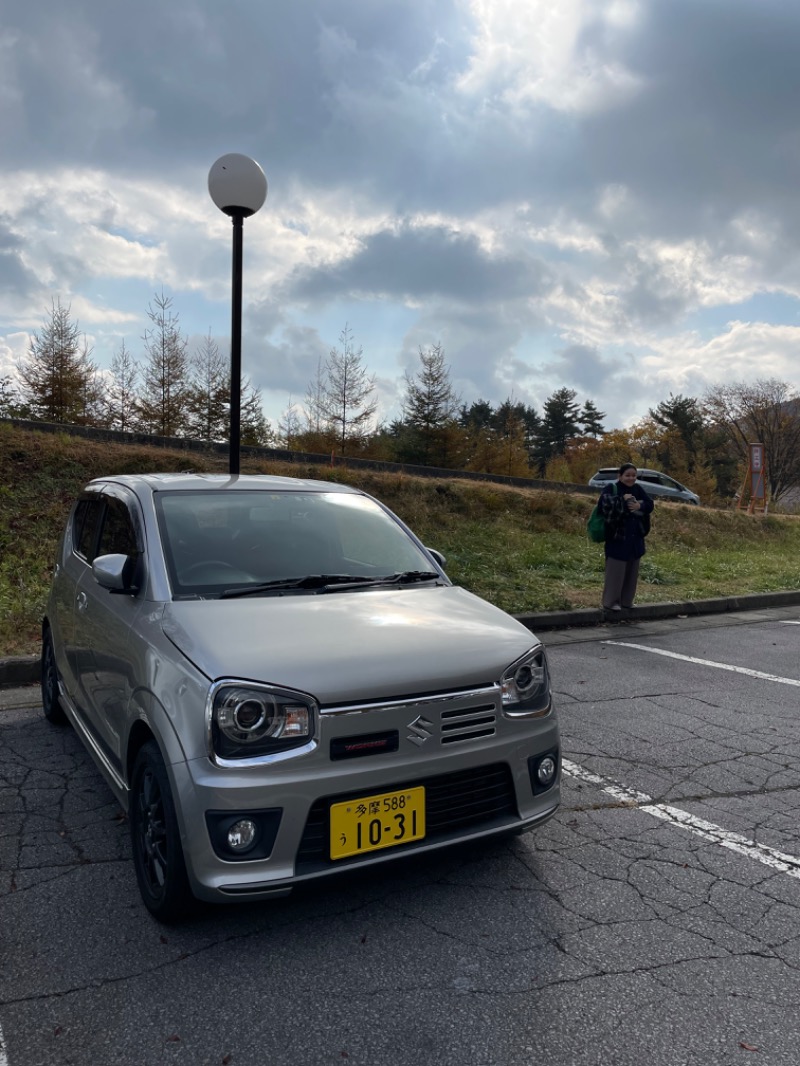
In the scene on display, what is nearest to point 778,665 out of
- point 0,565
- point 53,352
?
point 0,565

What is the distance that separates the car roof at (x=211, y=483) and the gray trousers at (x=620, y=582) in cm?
538

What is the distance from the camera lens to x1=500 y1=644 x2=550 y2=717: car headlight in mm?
2898

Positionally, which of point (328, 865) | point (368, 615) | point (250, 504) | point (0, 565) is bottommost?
point (0, 565)

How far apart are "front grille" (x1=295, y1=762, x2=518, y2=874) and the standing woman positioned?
247 inches

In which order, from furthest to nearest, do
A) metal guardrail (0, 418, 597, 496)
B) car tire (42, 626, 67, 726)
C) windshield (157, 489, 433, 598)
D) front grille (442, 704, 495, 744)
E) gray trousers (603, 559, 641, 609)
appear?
metal guardrail (0, 418, 597, 496)
gray trousers (603, 559, 641, 609)
car tire (42, 626, 67, 726)
windshield (157, 489, 433, 598)
front grille (442, 704, 495, 744)

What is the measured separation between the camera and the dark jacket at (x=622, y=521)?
28.7 feet

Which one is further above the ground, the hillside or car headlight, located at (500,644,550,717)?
car headlight, located at (500,644,550,717)

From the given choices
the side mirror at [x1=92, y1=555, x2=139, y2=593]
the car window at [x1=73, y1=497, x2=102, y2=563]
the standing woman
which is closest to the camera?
the side mirror at [x1=92, y1=555, x2=139, y2=593]

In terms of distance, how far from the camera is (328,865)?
2498 millimetres

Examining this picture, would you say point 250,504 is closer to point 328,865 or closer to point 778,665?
point 328,865

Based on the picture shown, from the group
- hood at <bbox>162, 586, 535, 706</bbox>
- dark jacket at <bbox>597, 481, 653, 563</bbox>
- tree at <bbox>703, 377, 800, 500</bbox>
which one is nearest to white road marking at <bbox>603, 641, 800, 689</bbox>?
dark jacket at <bbox>597, 481, 653, 563</bbox>

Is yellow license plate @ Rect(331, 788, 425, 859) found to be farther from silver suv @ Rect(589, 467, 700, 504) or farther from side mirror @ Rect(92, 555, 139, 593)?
silver suv @ Rect(589, 467, 700, 504)

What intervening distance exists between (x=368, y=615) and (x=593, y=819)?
60.3 inches

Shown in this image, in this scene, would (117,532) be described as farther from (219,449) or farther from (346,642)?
(219,449)
